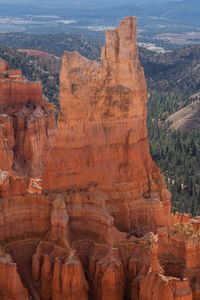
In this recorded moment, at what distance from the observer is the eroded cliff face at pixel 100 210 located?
79.4 ft

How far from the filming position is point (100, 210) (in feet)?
84.6

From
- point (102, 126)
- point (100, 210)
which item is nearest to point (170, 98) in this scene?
point (102, 126)

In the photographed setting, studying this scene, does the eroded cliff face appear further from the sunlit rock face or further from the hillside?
the hillside

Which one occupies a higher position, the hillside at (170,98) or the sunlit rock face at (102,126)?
the sunlit rock face at (102,126)

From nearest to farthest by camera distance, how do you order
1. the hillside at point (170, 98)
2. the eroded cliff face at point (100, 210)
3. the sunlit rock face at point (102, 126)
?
the eroded cliff face at point (100, 210) < the sunlit rock face at point (102, 126) < the hillside at point (170, 98)

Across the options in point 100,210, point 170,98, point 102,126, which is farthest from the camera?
point 170,98

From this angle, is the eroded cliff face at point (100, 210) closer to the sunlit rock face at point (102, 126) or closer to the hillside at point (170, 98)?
the sunlit rock face at point (102, 126)

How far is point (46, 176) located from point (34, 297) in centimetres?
510

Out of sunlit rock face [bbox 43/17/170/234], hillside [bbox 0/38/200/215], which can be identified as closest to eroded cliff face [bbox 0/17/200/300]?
sunlit rock face [bbox 43/17/170/234]

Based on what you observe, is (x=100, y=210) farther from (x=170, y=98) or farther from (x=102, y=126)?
(x=170, y=98)

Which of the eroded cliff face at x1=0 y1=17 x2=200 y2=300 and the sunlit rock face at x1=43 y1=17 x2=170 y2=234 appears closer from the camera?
the eroded cliff face at x1=0 y1=17 x2=200 y2=300

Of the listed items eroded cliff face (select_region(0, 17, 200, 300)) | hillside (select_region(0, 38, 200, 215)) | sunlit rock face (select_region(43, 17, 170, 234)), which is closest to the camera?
eroded cliff face (select_region(0, 17, 200, 300))

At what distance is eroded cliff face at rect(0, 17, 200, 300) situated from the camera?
24188 mm

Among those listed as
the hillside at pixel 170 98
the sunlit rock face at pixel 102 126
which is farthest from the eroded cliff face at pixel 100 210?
the hillside at pixel 170 98
